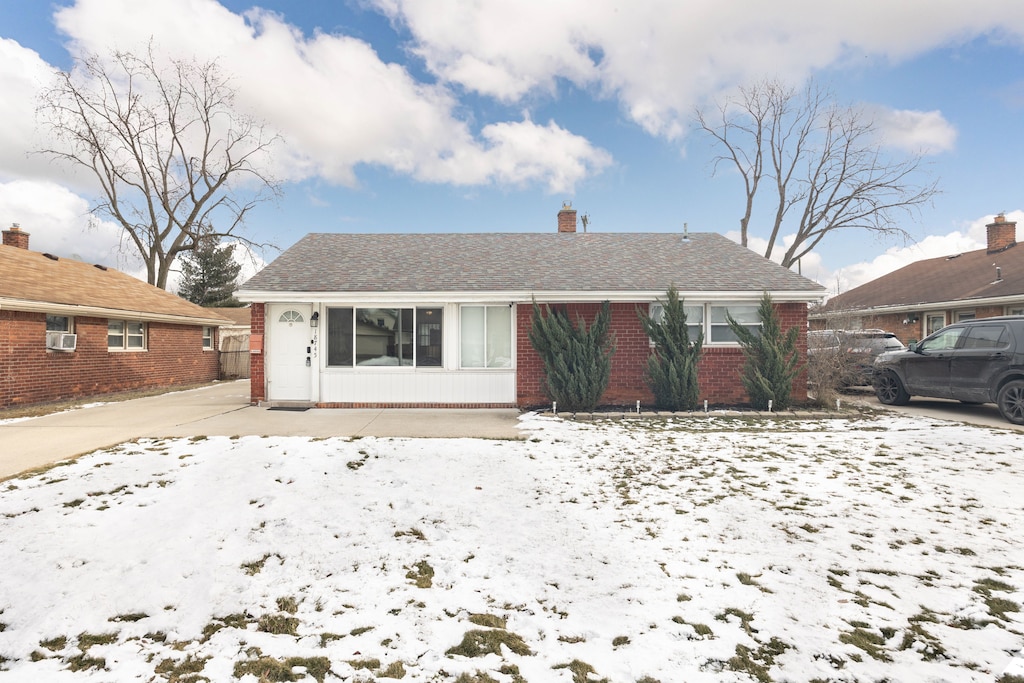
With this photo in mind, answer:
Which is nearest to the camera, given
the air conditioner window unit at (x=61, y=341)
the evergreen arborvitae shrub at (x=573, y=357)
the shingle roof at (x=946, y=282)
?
the evergreen arborvitae shrub at (x=573, y=357)

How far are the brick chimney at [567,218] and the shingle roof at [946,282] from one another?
30.7ft

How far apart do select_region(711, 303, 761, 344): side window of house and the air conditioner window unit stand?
15.7 m

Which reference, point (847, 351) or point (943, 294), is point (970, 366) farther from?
point (943, 294)

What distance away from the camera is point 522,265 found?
12023 mm

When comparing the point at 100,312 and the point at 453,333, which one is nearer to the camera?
the point at 453,333

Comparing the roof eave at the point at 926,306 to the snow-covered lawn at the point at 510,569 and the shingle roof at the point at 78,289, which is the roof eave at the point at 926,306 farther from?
the shingle roof at the point at 78,289

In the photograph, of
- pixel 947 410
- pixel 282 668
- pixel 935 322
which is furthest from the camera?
pixel 935 322

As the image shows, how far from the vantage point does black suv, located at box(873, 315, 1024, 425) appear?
8.68 meters

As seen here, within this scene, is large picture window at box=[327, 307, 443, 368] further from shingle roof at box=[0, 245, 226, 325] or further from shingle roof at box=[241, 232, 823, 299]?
shingle roof at box=[0, 245, 226, 325]

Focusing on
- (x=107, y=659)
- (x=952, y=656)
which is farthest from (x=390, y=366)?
(x=952, y=656)

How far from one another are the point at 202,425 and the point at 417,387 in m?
4.09

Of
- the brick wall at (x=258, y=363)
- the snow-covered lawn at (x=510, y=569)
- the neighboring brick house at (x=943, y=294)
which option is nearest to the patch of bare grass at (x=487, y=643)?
the snow-covered lawn at (x=510, y=569)

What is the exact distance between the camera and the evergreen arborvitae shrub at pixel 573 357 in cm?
992

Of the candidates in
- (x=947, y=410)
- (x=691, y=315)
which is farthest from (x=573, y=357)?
(x=947, y=410)
